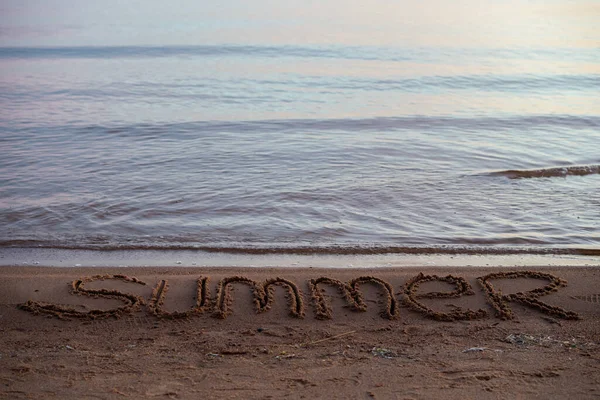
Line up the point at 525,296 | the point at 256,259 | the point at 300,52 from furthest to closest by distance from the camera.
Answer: the point at 300,52, the point at 256,259, the point at 525,296

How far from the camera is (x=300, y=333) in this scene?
4586mm

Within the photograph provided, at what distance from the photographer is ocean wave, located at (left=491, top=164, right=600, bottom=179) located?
9.20m

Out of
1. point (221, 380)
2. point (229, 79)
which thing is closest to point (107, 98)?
point (229, 79)

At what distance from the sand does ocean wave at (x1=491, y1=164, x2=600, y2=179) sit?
356 cm

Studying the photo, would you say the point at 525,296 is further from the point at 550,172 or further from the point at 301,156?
the point at 301,156

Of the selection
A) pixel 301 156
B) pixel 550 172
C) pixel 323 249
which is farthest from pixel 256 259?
pixel 550 172

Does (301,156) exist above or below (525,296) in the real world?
above

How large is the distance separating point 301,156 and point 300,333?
600 centimetres

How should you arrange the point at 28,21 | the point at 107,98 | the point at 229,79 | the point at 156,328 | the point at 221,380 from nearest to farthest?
the point at 221,380
the point at 156,328
the point at 107,98
the point at 229,79
the point at 28,21

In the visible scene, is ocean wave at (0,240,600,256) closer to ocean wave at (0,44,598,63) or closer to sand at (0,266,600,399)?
sand at (0,266,600,399)

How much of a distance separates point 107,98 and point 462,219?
36.2ft

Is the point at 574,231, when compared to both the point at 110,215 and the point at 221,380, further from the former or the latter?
the point at 110,215

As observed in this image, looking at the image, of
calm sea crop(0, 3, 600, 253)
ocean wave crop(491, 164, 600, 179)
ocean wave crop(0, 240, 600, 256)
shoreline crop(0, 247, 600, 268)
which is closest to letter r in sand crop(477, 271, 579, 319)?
shoreline crop(0, 247, 600, 268)

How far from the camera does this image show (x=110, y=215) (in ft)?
24.2
